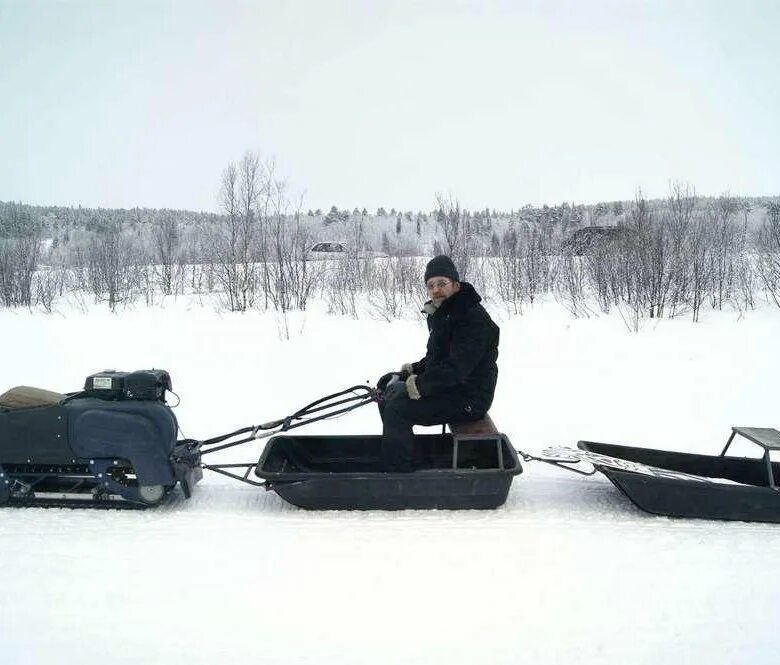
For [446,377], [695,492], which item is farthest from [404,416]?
[695,492]

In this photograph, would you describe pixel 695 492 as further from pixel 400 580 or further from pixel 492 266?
pixel 492 266

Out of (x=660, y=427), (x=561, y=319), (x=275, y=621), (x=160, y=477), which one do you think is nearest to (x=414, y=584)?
(x=275, y=621)

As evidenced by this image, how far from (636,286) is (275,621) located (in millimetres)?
10843

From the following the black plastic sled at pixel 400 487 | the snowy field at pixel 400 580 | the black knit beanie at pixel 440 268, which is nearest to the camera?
the snowy field at pixel 400 580

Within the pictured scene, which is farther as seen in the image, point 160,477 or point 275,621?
point 160,477

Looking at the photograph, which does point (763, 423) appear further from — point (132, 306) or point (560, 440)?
point (132, 306)

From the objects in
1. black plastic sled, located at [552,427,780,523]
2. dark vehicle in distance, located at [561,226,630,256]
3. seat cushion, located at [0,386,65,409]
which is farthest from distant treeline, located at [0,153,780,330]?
seat cushion, located at [0,386,65,409]

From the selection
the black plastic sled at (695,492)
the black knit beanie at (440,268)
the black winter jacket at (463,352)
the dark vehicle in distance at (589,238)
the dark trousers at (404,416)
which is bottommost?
the black plastic sled at (695,492)

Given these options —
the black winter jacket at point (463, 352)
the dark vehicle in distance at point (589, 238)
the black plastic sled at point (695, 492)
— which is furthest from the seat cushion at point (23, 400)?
the dark vehicle in distance at point (589, 238)

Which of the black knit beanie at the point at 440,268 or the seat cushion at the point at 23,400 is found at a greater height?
the black knit beanie at the point at 440,268

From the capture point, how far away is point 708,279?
12.8 metres

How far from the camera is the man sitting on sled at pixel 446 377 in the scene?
158 inches

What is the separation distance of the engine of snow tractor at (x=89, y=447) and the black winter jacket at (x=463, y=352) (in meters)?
1.77

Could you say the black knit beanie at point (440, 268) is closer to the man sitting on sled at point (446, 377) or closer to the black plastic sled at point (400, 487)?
the man sitting on sled at point (446, 377)
